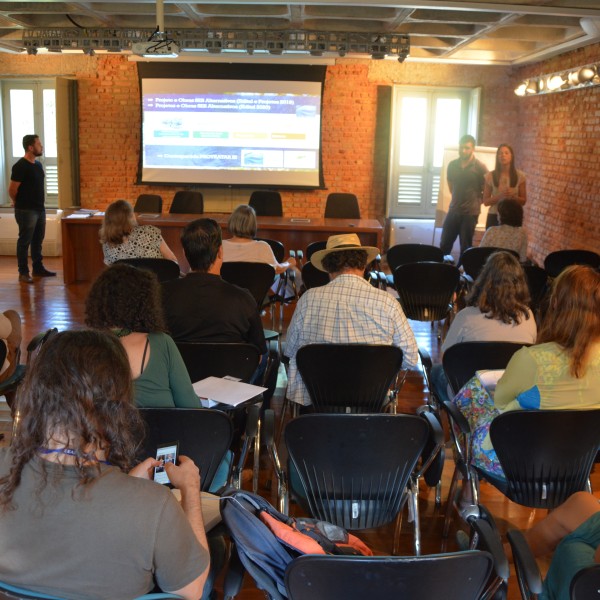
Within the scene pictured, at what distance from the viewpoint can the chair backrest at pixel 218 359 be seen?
322 centimetres

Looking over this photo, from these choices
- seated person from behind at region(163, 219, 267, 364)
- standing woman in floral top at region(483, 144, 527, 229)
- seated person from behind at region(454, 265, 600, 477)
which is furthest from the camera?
standing woman in floral top at region(483, 144, 527, 229)

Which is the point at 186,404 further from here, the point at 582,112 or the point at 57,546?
the point at 582,112

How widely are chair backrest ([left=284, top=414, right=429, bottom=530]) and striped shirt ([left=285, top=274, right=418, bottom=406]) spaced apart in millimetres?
924

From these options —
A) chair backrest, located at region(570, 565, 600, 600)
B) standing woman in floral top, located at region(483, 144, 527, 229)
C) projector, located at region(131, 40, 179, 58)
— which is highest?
projector, located at region(131, 40, 179, 58)

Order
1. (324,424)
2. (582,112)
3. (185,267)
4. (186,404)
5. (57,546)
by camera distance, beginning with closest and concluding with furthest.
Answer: (57,546) → (324,424) → (186,404) → (582,112) → (185,267)

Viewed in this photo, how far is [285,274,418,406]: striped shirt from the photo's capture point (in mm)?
3561

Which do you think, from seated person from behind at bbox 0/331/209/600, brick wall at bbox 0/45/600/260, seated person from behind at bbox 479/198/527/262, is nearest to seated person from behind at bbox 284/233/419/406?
seated person from behind at bbox 0/331/209/600

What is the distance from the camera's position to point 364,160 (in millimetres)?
10953

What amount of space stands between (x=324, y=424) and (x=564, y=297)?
43.7 inches

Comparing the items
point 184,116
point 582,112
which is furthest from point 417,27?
point 184,116

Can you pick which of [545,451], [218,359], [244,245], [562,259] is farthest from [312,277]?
[545,451]

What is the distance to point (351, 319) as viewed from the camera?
11.7 feet

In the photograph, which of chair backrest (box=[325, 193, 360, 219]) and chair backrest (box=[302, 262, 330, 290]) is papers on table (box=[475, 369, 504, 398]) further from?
chair backrest (box=[325, 193, 360, 219])

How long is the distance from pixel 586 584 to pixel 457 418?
1303mm
